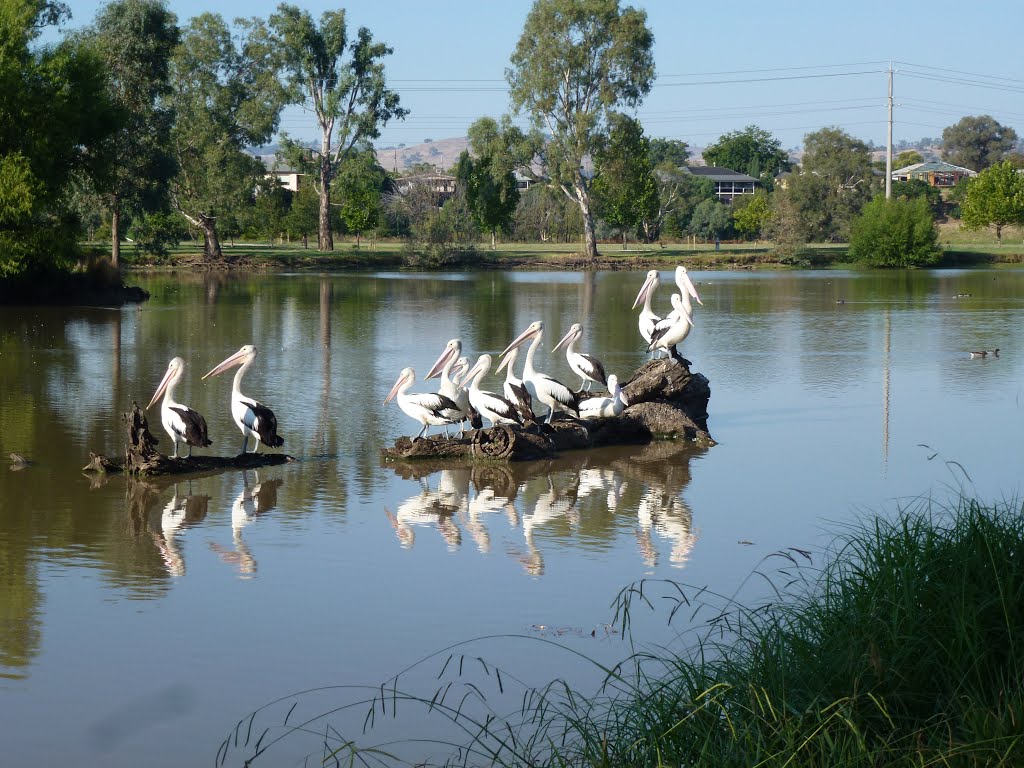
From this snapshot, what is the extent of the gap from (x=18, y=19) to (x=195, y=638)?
25095 mm

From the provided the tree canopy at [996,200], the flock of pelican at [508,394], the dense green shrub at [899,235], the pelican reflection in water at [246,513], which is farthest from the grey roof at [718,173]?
the pelican reflection in water at [246,513]

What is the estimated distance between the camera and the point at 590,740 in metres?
4.38

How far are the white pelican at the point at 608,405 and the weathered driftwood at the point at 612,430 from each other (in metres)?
0.09

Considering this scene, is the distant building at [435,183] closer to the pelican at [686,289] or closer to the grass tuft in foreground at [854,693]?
the pelican at [686,289]

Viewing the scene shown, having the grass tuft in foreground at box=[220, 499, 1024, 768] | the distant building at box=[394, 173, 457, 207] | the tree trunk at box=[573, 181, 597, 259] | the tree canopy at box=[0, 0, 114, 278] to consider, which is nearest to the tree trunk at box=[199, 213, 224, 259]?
the tree trunk at box=[573, 181, 597, 259]

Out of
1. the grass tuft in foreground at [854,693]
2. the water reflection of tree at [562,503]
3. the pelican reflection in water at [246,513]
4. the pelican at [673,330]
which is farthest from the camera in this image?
the pelican at [673,330]

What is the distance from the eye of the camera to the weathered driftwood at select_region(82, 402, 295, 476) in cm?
1010

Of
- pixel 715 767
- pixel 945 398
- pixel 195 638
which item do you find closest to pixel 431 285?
pixel 945 398

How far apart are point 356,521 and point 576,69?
1972 inches

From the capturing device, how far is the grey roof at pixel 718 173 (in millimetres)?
117412

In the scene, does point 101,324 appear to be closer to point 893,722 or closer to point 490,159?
point 893,722

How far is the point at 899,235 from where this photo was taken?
55.8 meters

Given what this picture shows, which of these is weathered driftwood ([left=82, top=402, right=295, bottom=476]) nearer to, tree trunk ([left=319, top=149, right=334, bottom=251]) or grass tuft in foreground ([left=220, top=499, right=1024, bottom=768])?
grass tuft in foreground ([left=220, top=499, right=1024, bottom=768])

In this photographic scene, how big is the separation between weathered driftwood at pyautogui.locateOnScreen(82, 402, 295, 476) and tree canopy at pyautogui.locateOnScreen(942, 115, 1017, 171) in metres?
142
